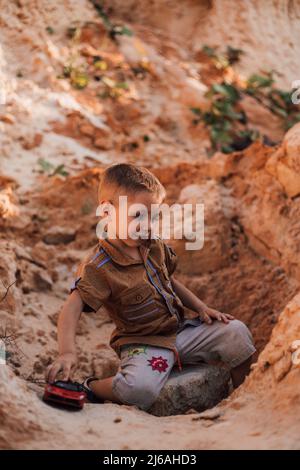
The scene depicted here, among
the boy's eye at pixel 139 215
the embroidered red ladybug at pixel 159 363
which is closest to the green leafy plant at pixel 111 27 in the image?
Result: the boy's eye at pixel 139 215

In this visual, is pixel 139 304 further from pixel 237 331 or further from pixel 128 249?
pixel 237 331

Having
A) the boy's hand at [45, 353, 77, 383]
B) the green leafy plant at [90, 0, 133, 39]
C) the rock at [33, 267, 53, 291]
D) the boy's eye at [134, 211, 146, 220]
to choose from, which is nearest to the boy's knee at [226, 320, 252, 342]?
the boy's eye at [134, 211, 146, 220]

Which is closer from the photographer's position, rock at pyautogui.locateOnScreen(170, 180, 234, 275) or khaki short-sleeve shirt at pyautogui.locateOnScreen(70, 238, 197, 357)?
khaki short-sleeve shirt at pyautogui.locateOnScreen(70, 238, 197, 357)

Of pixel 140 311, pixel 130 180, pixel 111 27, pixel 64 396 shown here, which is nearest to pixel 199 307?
pixel 140 311

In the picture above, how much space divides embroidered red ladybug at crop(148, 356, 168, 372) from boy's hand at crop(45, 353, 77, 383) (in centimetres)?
37

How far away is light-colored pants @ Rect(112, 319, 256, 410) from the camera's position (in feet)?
7.39

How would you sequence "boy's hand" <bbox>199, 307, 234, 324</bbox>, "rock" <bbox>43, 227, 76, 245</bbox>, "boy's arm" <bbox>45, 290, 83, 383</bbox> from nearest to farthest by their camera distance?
"boy's arm" <bbox>45, 290, 83, 383</bbox>
"boy's hand" <bbox>199, 307, 234, 324</bbox>
"rock" <bbox>43, 227, 76, 245</bbox>

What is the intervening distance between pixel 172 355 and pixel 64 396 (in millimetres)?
650

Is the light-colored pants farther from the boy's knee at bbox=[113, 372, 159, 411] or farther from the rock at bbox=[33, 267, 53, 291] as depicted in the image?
the rock at bbox=[33, 267, 53, 291]

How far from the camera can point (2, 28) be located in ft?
17.1

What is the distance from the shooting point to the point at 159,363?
7.81ft

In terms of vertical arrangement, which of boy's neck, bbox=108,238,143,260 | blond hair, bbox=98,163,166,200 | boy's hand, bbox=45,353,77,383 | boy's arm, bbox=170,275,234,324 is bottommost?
boy's arm, bbox=170,275,234,324

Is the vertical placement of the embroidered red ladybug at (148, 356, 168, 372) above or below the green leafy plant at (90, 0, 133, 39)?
above

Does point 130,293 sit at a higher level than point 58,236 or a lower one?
higher
